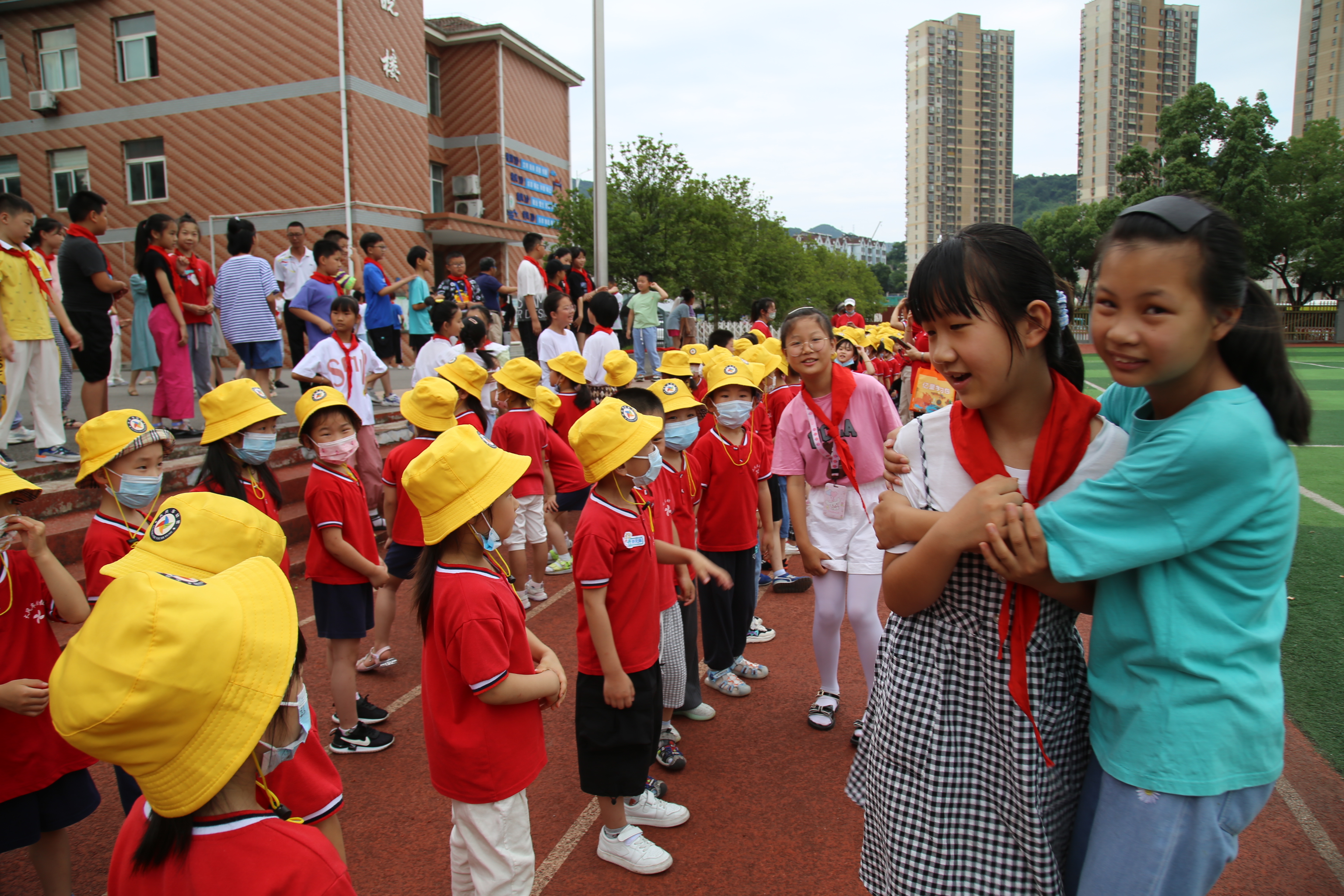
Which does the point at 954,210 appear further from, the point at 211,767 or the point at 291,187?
the point at 211,767

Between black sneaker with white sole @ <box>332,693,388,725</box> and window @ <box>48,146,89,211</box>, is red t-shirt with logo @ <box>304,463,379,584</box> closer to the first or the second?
black sneaker with white sole @ <box>332,693,388,725</box>

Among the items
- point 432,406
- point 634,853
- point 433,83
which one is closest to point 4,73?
point 433,83

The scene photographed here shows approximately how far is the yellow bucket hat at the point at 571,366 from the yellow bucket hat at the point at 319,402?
9.02 feet

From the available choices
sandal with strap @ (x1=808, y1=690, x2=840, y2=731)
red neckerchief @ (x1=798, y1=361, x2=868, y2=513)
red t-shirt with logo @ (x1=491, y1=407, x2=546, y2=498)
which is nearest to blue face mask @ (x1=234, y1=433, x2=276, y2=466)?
red t-shirt with logo @ (x1=491, y1=407, x2=546, y2=498)

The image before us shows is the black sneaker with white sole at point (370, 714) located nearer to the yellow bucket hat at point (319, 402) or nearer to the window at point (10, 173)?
the yellow bucket hat at point (319, 402)

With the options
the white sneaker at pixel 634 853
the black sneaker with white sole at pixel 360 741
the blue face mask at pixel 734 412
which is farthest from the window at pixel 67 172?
the white sneaker at pixel 634 853

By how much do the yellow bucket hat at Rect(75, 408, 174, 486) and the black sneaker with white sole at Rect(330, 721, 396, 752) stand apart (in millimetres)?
1648

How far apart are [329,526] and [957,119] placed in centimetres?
12333

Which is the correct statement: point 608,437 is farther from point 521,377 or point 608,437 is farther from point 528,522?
point 528,522

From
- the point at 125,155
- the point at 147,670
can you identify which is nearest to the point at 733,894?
the point at 147,670

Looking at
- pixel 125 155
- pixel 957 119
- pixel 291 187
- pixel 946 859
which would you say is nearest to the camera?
pixel 946 859

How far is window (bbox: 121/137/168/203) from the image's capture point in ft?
68.5

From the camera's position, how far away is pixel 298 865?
4.79 ft

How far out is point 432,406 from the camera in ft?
15.2
